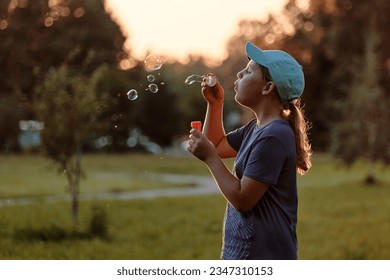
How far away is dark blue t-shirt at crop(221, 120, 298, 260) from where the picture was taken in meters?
2.68

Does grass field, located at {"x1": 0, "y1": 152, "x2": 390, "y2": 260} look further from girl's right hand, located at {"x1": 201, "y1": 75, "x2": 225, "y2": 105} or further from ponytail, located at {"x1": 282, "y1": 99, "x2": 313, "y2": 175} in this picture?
ponytail, located at {"x1": 282, "y1": 99, "x2": 313, "y2": 175}

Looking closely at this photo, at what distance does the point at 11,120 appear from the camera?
31.0 m

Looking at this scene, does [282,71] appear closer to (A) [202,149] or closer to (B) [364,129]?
(A) [202,149]

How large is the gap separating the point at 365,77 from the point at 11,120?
1536cm

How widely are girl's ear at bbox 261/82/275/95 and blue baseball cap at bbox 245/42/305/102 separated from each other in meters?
0.02

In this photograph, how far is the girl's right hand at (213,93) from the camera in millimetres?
3076

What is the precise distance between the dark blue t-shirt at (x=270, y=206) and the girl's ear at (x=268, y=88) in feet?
0.45

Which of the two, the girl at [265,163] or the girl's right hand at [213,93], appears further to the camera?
the girl's right hand at [213,93]

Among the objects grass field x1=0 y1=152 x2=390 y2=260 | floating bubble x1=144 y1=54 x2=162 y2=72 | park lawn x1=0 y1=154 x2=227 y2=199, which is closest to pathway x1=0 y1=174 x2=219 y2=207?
park lawn x1=0 y1=154 x2=227 y2=199

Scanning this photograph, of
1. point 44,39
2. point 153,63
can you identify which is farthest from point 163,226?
point 44,39

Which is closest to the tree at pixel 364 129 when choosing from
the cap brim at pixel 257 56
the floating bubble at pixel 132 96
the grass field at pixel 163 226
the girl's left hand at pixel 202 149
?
the grass field at pixel 163 226

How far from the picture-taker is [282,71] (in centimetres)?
284

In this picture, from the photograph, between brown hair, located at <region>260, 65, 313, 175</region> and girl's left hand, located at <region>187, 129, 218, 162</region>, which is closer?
girl's left hand, located at <region>187, 129, 218, 162</region>

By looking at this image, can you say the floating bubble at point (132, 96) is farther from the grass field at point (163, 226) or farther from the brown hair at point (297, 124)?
the brown hair at point (297, 124)
